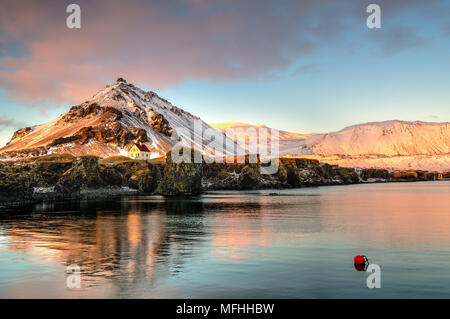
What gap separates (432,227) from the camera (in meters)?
58.5

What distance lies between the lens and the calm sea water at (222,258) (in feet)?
84.1

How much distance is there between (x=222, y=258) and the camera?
36.2 m

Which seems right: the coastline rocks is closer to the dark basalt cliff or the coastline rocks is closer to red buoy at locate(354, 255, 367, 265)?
the dark basalt cliff

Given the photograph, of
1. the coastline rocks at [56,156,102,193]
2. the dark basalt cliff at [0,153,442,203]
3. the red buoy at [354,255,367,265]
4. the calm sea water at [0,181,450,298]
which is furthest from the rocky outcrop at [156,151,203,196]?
the red buoy at [354,255,367,265]

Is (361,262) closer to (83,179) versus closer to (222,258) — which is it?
(222,258)

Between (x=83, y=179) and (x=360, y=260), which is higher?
(x=83, y=179)

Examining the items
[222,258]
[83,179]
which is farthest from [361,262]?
[83,179]

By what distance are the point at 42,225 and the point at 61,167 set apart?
99426 mm

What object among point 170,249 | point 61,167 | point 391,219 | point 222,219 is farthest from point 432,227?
point 61,167

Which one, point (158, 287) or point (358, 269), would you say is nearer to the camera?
point (158, 287)

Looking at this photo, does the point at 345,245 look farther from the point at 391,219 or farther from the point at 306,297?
the point at 391,219

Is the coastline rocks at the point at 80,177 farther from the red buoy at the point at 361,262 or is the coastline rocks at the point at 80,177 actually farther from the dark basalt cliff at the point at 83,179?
the red buoy at the point at 361,262

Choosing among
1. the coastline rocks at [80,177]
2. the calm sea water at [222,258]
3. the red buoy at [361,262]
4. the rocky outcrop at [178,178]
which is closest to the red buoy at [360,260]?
the red buoy at [361,262]
